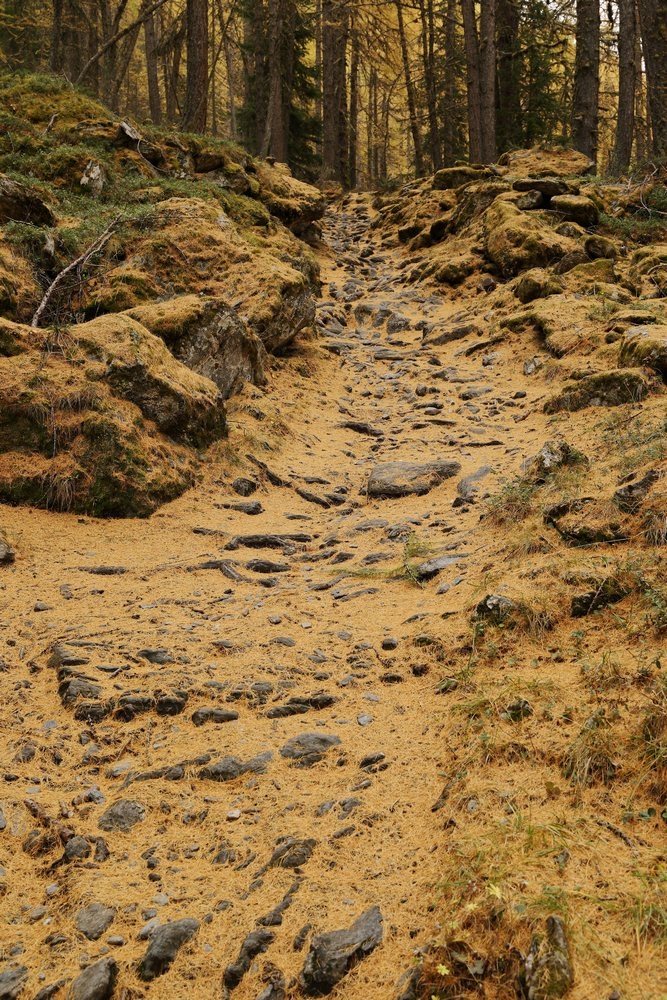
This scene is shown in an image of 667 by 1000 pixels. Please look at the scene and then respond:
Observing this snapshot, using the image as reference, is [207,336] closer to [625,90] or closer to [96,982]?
[96,982]

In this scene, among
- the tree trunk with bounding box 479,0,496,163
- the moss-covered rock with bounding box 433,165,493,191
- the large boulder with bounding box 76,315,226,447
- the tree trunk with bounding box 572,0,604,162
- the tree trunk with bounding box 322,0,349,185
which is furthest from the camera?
the tree trunk with bounding box 322,0,349,185

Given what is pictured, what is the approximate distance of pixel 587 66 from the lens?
54.4ft

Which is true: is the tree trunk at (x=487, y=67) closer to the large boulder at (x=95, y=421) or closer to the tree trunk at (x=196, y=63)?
the tree trunk at (x=196, y=63)

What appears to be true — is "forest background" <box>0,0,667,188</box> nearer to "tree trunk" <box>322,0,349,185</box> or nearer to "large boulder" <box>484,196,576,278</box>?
"tree trunk" <box>322,0,349,185</box>

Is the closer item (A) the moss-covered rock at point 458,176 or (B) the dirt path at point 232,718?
(B) the dirt path at point 232,718

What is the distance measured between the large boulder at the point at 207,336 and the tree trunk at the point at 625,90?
12.2 metres

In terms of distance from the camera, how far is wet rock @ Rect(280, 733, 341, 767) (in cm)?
326

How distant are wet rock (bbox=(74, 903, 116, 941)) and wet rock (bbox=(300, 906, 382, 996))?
0.76 metres

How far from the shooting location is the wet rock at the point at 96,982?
2131 millimetres

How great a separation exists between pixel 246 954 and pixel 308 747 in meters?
1.14

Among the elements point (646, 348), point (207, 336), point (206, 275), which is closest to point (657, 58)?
point (646, 348)

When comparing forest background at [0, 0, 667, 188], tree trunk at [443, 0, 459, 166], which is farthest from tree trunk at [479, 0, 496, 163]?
tree trunk at [443, 0, 459, 166]

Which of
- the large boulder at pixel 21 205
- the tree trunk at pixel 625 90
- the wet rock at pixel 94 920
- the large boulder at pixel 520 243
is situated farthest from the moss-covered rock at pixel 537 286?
the wet rock at pixel 94 920

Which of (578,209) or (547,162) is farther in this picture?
(547,162)
